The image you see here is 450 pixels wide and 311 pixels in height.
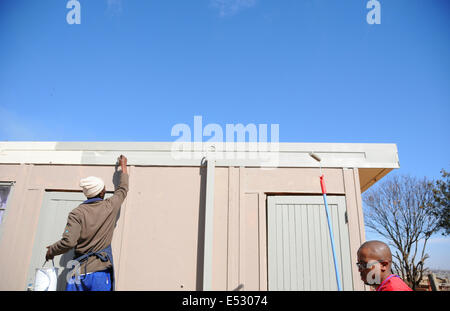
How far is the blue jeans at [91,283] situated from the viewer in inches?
122

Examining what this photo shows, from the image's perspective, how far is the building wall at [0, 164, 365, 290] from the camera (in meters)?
4.38

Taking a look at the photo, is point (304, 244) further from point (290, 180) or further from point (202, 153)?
point (202, 153)

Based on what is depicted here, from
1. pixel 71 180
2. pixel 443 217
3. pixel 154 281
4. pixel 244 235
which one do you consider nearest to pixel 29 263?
pixel 71 180

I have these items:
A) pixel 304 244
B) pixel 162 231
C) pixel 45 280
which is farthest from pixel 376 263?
pixel 45 280

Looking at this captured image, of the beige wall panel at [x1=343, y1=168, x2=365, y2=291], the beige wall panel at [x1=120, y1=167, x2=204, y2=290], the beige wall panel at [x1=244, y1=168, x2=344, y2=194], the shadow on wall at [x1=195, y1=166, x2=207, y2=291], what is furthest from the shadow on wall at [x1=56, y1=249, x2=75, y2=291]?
the beige wall panel at [x1=343, y1=168, x2=365, y2=291]

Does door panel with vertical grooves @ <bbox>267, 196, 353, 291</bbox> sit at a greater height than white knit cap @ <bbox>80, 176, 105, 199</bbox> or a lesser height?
lesser

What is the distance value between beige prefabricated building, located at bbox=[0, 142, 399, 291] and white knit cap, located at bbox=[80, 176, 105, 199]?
1.16 m

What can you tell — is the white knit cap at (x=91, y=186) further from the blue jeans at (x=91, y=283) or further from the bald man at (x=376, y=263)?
the bald man at (x=376, y=263)

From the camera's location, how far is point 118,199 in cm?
382

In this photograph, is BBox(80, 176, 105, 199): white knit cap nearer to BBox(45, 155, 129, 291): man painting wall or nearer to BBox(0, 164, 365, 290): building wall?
BBox(45, 155, 129, 291): man painting wall

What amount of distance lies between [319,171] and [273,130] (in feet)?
3.22
